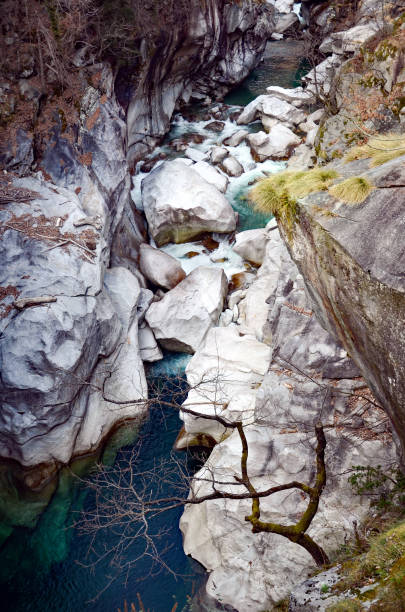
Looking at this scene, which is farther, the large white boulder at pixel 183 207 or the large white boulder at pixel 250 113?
the large white boulder at pixel 250 113

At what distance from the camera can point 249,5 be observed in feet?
79.9

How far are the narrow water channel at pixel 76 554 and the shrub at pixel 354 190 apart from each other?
25.5ft

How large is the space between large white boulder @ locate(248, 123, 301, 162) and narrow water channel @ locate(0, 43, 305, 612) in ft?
40.0

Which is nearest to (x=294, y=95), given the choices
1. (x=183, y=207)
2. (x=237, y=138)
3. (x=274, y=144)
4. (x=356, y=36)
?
(x=356, y=36)

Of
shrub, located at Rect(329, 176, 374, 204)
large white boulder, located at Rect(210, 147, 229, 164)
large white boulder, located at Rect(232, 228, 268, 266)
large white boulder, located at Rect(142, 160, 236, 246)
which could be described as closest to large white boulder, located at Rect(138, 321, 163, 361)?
large white boulder, located at Rect(142, 160, 236, 246)

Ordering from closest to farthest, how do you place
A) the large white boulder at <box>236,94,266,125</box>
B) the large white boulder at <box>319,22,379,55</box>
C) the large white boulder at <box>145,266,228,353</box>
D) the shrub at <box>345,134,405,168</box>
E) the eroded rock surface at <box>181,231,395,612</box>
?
the shrub at <box>345,134,405,168</box> < the eroded rock surface at <box>181,231,395,612</box> < the large white boulder at <box>145,266,228,353</box> < the large white boulder at <box>319,22,379,55</box> < the large white boulder at <box>236,94,266,125</box>

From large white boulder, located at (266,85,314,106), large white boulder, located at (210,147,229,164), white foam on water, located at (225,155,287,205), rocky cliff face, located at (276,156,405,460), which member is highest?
rocky cliff face, located at (276,156,405,460)

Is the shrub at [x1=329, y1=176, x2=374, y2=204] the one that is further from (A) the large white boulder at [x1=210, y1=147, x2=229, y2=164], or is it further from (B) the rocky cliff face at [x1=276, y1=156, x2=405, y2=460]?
(A) the large white boulder at [x1=210, y1=147, x2=229, y2=164]

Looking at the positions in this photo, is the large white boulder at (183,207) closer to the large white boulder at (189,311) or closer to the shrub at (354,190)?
the large white boulder at (189,311)

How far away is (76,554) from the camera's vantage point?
9422 millimetres

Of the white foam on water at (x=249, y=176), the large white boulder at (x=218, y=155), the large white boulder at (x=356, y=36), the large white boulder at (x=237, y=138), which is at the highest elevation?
the large white boulder at (x=356, y=36)

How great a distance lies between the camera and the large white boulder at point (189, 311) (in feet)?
42.5

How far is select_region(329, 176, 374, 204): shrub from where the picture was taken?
500 cm

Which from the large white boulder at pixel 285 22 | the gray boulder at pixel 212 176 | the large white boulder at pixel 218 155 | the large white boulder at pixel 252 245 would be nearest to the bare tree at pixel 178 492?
the large white boulder at pixel 252 245
